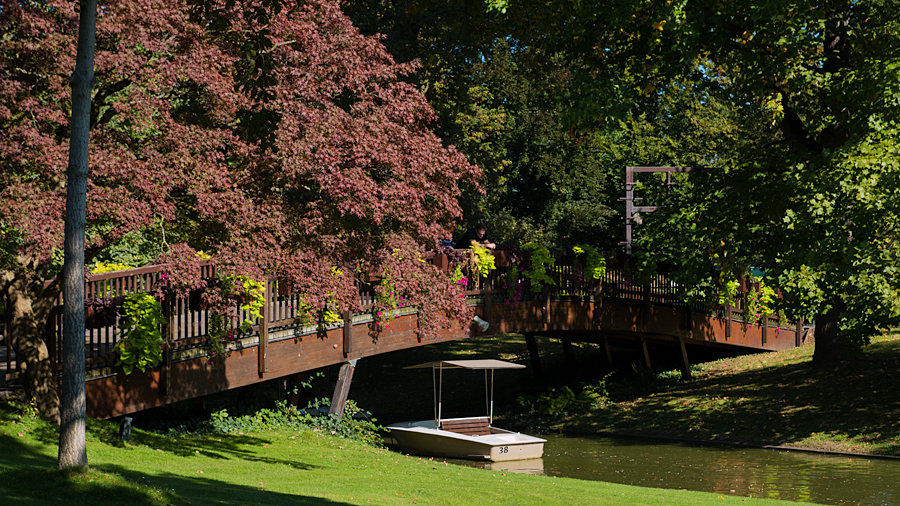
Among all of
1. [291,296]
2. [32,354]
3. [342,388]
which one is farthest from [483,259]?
[32,354]

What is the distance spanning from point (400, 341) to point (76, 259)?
10917 mm

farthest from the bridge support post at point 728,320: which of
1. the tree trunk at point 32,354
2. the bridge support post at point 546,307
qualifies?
the tree trunk at point 32,354

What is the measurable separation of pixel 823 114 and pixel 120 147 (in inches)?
544

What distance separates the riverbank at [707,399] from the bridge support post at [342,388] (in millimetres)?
6933

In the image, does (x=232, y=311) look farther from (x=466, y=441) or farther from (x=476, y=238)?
(x=476, y=238)

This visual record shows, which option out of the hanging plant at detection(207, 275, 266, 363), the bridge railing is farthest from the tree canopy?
the hanging plant at detection(207, 275, 266, 363)

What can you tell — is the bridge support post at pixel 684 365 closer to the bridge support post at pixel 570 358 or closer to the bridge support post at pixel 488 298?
the bridge support post at pixel 570 358

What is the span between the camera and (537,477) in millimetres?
15133

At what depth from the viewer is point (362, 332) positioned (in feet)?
61.3

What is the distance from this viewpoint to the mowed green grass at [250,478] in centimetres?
876

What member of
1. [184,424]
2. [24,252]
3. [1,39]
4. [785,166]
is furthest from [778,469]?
[1,39]

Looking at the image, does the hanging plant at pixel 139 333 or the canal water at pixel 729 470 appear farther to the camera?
the canal water at pixel 729 470

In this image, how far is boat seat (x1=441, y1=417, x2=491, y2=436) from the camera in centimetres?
1975

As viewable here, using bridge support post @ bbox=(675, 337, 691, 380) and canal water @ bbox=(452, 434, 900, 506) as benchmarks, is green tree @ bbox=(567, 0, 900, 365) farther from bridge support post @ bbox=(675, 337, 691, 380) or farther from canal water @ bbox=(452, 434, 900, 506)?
bridge support post @ bbox=(675, 337, 691, 380)
